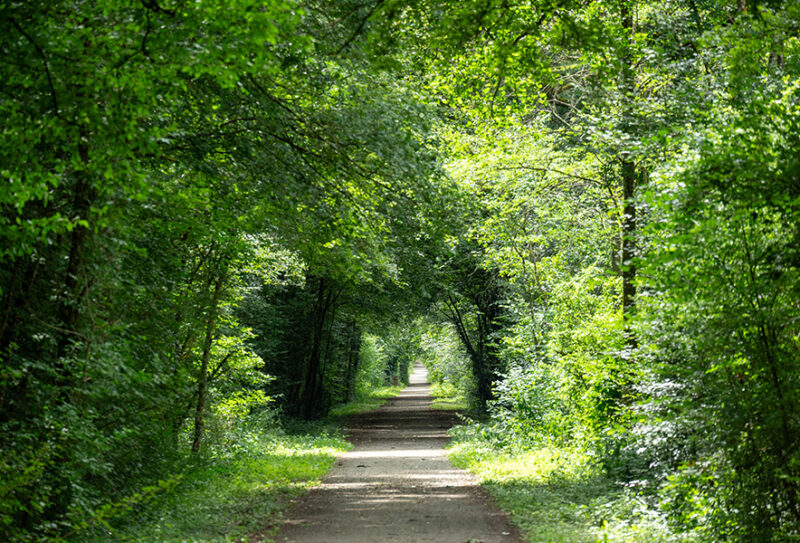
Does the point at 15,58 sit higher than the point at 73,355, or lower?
higher

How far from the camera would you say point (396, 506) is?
1080 centimetres

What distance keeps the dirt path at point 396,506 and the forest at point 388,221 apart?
727 mm

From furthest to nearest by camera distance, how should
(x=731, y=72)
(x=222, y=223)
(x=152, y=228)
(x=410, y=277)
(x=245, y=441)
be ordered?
(x=410, y=277) → (x=245, y=441) → (x=222, y=223) → (x=152, y=228) → (x=731, y=72)

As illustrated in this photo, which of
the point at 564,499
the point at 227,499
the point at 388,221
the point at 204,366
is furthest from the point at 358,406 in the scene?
the point at 564,499

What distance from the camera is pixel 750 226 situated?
625cm

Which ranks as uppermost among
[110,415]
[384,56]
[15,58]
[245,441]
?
[384,56]

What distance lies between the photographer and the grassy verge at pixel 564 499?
7957 mm

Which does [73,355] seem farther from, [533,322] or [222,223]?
[533,322]

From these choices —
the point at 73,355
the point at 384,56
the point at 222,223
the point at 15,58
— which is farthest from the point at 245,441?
the point at 15,58

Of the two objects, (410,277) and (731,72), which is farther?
(410,277)

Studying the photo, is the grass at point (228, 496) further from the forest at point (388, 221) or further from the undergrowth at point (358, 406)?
the undergrowth at point (358, 406)

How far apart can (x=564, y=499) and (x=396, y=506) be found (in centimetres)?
257

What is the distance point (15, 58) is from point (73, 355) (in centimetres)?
319

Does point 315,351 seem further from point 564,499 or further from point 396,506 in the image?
point 564,499
